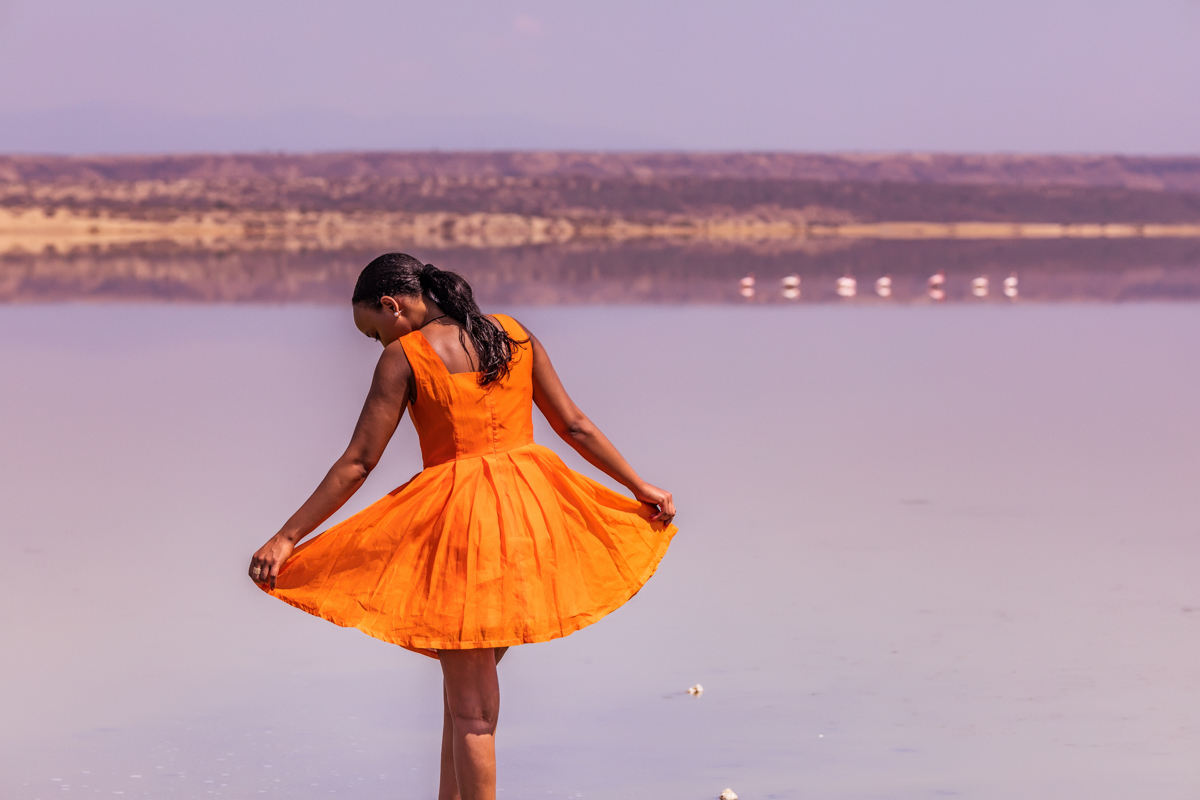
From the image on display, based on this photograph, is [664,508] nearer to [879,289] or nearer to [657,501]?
[657,501]

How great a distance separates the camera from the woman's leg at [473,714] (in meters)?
4.04

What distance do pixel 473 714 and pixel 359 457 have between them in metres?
0.69

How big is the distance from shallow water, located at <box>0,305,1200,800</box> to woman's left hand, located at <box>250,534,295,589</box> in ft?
2.77

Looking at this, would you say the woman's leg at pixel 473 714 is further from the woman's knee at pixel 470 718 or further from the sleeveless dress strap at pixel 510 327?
the sleeveless dress strap at pixel 510 327

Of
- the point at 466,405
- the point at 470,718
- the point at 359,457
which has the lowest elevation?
the point at 470,718

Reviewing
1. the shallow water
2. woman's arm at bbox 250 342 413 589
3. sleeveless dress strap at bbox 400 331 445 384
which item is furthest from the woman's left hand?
the shallow water

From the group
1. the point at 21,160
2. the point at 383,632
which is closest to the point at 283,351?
the point at 383,632

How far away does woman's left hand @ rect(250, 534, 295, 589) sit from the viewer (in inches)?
161

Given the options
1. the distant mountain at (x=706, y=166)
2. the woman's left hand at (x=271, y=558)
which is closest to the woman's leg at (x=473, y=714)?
the woman's left hand at (x=271, y=558)

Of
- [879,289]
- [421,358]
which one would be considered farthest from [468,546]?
[879,289]

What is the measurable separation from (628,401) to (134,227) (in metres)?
55.4

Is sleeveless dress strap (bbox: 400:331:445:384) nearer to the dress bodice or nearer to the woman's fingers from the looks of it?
the dress bodice

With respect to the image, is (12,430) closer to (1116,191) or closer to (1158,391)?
(1158,391)

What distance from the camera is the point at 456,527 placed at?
13.1ft
